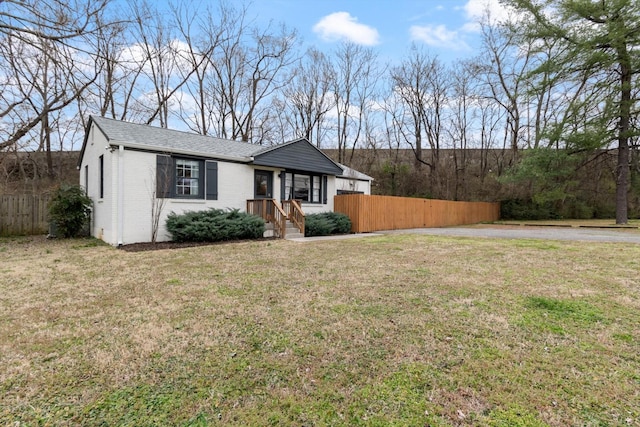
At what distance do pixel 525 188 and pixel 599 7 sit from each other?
1223 cm

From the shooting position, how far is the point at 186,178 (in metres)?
10.2

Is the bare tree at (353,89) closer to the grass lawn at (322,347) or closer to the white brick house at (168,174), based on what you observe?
the white brick house at (168,174)

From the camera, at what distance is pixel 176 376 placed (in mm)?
2326

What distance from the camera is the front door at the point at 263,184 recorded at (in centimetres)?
1219

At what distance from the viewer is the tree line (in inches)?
622

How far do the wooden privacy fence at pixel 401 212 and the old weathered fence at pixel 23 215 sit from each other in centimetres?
1194

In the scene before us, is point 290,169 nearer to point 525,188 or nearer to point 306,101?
point 306,101

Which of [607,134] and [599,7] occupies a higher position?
A: [599,7]

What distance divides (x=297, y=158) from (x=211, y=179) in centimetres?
391

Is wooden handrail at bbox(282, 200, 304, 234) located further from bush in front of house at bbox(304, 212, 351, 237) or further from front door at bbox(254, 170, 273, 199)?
front door at bbox(254, 170, 273, 199)

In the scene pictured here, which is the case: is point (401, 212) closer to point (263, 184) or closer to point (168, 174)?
point (263, 184)

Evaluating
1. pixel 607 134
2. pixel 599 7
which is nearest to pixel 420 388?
pixel 607 134

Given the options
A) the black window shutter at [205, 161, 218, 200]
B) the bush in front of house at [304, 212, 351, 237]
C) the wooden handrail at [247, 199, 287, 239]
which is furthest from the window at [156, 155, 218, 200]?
the bush in front of house at [304, 212, 351, 237]

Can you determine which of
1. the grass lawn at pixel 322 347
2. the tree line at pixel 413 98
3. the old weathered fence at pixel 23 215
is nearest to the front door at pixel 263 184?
the tree line at pixel 413 98
